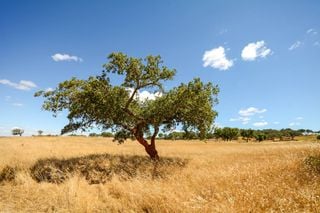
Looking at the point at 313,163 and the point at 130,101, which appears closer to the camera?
the point at 313,163

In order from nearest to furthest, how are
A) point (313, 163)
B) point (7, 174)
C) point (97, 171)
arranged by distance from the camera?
1. point (313, 163)
2. point (7, 174)
3. point (97, 171)

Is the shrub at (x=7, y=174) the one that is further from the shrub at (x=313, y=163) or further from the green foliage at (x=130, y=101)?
the shrub at (x=313, y=163)

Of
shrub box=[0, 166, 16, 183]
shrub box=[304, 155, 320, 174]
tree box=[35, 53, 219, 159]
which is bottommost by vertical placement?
shrub box=[0, 166, 16, 183]

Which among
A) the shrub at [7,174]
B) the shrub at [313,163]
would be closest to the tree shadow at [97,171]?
the shrub at [7,174]

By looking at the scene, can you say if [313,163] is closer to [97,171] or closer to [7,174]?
[97,171]

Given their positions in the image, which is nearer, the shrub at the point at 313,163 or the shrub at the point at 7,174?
the shrub at the point at 313,163

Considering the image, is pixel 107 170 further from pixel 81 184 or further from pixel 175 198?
pixel 175 198

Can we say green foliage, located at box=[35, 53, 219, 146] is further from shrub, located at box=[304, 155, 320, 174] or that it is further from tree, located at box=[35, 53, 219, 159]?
shrub, located at box=[304, 155, 320, 174]

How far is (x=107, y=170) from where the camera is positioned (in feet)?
46.1

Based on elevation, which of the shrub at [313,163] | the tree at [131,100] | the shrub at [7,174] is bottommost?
the shrub at [7,174]

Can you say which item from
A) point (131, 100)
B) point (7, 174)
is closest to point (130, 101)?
point (131, 100)

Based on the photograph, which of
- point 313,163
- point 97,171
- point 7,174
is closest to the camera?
point 313,163

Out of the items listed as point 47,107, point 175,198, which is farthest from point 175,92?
point 175,198

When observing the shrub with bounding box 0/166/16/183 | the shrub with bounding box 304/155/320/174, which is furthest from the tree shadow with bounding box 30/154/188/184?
the shrub with bounding box 304/155/320/174
